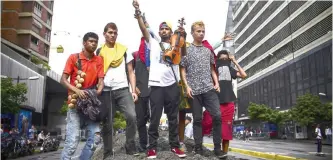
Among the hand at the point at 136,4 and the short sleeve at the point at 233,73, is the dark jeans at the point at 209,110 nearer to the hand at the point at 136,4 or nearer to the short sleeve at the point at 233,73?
the short sleeve at the point at 233,73

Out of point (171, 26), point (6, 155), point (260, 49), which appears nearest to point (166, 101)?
point (171, 26)

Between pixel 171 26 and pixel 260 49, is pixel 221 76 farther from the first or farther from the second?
pixel 260 49

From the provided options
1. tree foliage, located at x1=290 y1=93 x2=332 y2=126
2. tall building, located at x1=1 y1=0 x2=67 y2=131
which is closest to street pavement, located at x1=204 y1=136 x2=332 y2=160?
tall building, located at x1=1 y1=0 x2=67 y2=131

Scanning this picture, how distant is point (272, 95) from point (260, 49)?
8714mm

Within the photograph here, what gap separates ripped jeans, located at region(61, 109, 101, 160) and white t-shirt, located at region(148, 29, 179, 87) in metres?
0.88

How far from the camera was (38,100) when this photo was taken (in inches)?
380

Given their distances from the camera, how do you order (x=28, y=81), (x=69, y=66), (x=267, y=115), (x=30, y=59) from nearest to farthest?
(x=69, y=66) → (x=28, y=81) → (x=30, y=59) → (x=267, y=115)

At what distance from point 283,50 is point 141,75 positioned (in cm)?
4520

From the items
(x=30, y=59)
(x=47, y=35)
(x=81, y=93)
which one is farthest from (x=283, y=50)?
(x=81, y=93)

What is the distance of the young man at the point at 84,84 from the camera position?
11.7 feet

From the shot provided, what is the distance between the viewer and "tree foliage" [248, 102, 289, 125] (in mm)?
42969

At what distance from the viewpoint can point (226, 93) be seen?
4801mm

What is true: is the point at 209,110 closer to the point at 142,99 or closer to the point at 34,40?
the point at 142,99

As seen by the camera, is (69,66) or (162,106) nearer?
(69,66)
